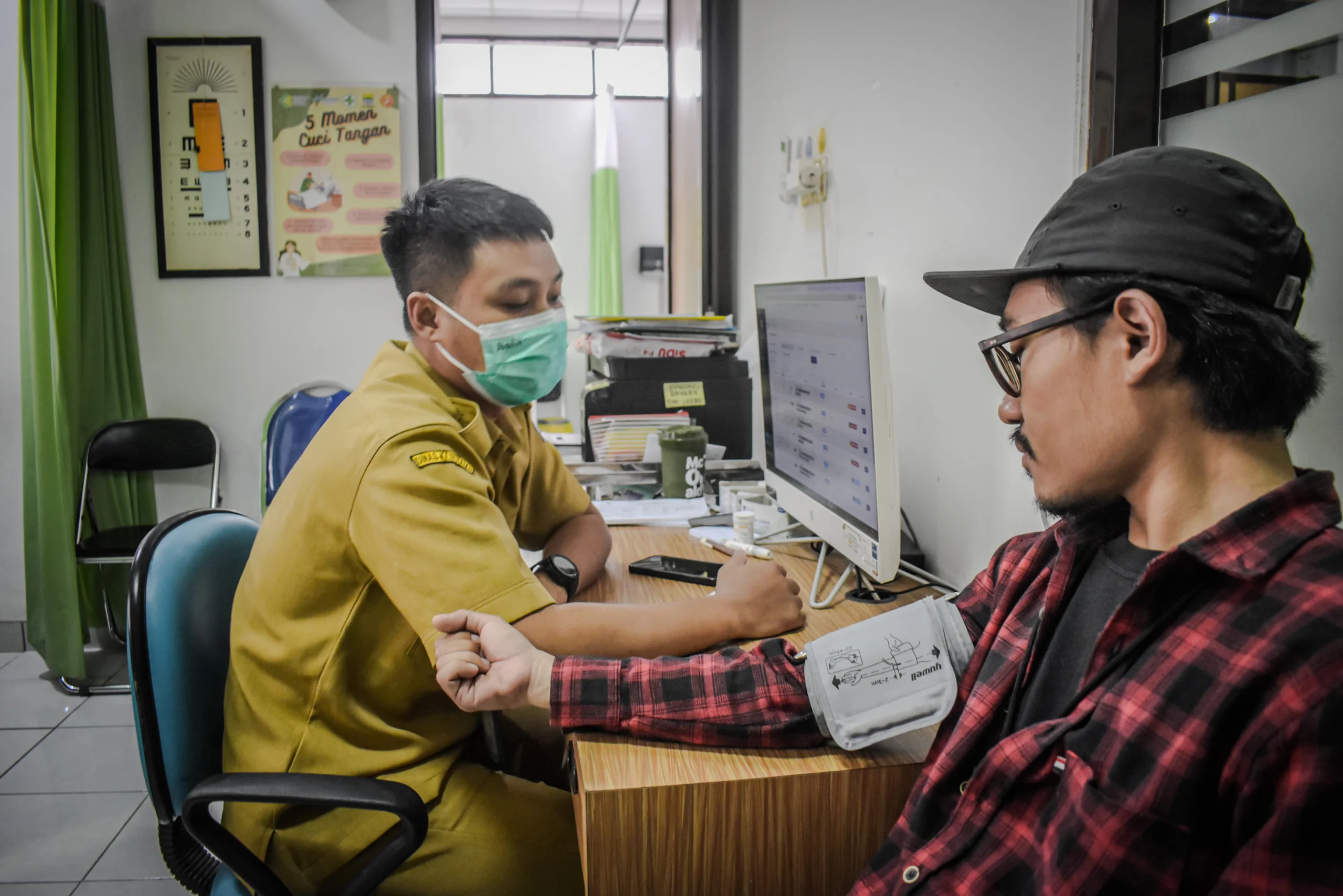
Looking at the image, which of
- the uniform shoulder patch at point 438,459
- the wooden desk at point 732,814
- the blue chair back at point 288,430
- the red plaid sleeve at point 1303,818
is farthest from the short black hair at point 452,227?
the blue chair back at point 288,430

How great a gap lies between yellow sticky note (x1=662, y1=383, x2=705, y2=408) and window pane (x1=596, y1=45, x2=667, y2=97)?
4038 mm

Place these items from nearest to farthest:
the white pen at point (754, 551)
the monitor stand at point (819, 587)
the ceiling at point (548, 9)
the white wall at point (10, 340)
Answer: the monitor stand at point (819, 587) → the white pen at point (754, 551) → the white wall at point (10, 340) → the ceiling at point (548, 9)

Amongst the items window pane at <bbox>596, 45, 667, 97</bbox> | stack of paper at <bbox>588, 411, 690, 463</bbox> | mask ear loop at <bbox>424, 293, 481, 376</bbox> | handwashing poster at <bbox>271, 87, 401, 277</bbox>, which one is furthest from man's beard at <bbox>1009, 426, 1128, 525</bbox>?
window pane at <bbox>596, 45, 667, 97</bbox>

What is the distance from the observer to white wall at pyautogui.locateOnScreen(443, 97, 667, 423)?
5.79 meters

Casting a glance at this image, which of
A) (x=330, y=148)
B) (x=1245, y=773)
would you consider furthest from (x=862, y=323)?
(x=330, y=148)

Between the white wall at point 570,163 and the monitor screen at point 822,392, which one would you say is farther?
the white wall at point 570,163

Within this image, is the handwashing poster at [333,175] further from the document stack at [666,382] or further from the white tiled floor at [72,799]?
the white tiled floor at [72,799]

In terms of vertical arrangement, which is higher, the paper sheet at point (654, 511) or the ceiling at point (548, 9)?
the ceiling at point (548, 9)

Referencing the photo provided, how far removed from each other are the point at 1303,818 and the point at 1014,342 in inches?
16.8

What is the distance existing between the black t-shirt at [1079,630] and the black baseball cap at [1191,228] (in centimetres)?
25

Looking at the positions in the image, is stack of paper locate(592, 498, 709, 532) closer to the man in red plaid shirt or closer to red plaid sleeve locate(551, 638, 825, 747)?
red plaid sleeve locate(551, 638, 825, 747)

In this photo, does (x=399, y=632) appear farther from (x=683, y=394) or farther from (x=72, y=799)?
(x=72, y=799)

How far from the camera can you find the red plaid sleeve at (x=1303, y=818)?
1.78 ft

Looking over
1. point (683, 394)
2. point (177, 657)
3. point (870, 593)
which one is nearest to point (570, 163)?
point (683, 394)
